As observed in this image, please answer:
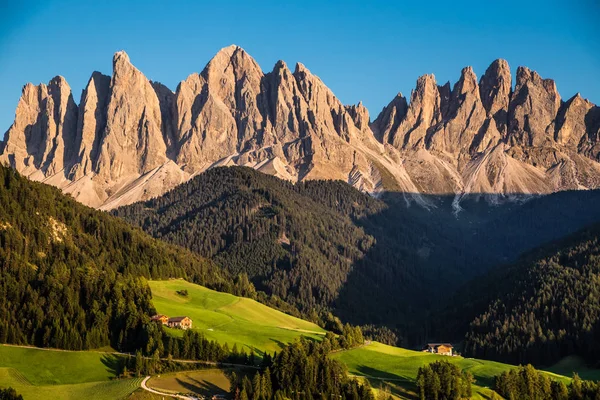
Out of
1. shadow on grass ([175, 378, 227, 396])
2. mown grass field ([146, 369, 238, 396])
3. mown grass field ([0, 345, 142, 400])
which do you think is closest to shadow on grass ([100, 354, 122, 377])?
mown grass field ([0, 345, 142, 400])

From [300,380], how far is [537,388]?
4963cm

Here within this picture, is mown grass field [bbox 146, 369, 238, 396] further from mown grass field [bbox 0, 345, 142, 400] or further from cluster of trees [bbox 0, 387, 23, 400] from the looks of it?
cluster of trees [bbox 0, 387, 23, 400]

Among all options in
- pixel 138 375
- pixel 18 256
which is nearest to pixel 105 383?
pixel 138 375

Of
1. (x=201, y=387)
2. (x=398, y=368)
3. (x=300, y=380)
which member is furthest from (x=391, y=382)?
(x=201, y=387)

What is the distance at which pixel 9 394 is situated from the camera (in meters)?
126

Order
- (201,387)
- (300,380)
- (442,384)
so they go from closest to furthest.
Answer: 1. (201,387)
2. (300,380)
3. (442,384)

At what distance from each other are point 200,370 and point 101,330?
2344 cm

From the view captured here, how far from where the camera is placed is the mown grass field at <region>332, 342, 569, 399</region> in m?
164

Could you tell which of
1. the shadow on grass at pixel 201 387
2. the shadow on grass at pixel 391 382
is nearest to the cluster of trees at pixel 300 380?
the shadow on grass at pixel 201 387

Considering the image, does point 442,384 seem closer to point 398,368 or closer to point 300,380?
point 398,368

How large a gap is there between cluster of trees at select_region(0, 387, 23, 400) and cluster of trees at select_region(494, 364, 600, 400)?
8790 centimetres

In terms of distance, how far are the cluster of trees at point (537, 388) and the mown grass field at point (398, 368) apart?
378 cm

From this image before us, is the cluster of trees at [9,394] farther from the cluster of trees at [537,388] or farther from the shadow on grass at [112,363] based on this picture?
the cluster of trees at [537,388]

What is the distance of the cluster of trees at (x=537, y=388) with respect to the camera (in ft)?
542
